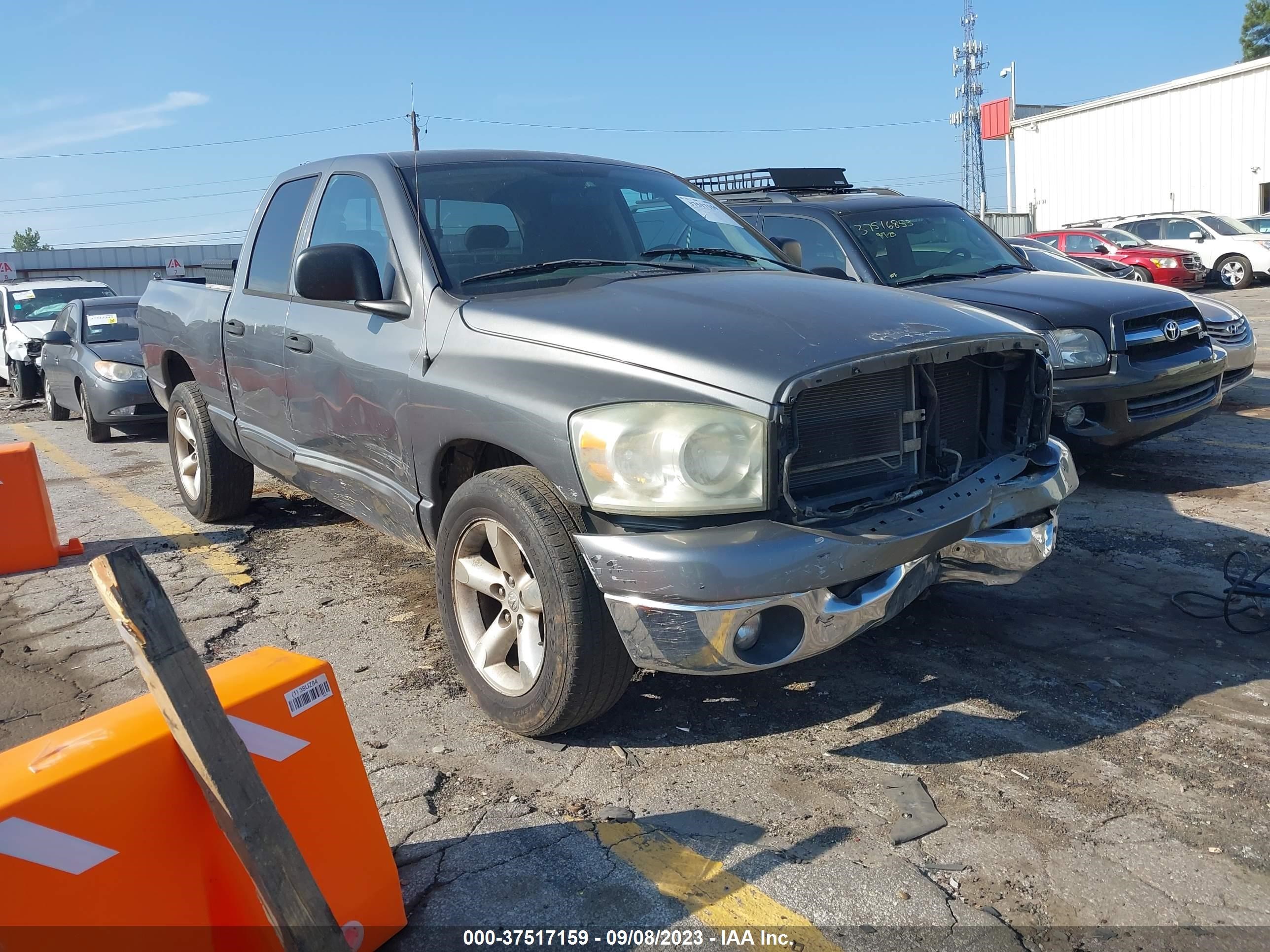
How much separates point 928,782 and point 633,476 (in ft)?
4.02

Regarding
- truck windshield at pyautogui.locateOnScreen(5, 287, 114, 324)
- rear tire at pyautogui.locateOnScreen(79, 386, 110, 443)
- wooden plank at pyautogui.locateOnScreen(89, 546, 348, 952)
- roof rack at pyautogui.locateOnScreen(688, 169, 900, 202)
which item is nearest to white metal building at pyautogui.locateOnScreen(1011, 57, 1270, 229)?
roof rack at pyautogui.locateOnScreen(688, 169, 900, 202)

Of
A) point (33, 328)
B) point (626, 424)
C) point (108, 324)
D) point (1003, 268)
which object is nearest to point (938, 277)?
point (1003, 268)

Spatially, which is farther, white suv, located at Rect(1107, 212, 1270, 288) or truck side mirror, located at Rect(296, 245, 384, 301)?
white suv, located at Rect(1107, 212, 1270, 288)

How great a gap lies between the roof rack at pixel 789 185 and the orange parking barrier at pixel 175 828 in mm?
6325

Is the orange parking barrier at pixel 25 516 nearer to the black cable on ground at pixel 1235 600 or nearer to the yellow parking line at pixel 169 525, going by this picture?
the yellow parking line at pixel 169 525

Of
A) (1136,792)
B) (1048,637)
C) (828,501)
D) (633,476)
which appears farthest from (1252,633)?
(633,476)

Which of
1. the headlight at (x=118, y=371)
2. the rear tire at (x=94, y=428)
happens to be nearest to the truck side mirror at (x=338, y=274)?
the headlight at (x=118, y=371)

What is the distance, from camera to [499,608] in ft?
11.4

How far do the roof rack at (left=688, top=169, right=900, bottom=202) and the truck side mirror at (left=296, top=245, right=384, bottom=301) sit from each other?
466cm

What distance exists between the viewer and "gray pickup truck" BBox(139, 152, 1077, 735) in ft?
9.18

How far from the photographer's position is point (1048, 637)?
3.99 m

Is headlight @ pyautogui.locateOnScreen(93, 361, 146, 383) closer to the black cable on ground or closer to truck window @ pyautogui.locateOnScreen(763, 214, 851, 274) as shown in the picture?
truck window @ pyautogui.locateOnScreen(763, 214, 851, 274)

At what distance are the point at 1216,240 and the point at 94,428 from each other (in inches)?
848

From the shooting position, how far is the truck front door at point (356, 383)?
3.73m
